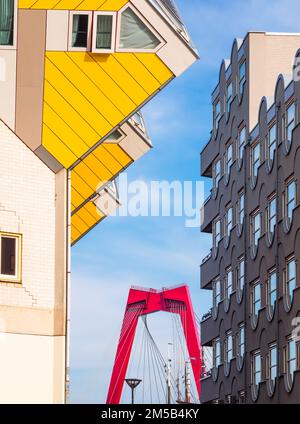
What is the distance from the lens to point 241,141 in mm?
59250

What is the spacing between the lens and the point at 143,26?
31.5 m

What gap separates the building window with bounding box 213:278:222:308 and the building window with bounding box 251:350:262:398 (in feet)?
29.3

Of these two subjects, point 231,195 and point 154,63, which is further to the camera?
point 231,195

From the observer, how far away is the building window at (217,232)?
63.9m

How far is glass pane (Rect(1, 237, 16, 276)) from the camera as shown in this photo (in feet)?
93.4

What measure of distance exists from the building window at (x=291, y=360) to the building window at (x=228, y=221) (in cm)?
1312

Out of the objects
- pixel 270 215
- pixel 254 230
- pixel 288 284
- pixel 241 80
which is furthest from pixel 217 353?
pixel 288 284

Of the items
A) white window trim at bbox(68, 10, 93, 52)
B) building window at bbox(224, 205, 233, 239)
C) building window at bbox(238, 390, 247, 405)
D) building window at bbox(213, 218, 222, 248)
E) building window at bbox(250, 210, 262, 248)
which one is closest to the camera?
white window trim at bbox(68, 10, 93, 52)

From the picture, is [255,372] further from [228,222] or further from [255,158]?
[228,222]

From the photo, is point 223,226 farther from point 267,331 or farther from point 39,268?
point 39,268

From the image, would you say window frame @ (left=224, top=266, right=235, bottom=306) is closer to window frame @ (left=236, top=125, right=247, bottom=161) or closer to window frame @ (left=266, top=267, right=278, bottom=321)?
window frame @ (left=236, top=125, right=247, bottom=161)

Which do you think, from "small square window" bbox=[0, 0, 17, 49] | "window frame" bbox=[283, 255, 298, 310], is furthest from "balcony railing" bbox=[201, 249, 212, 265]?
"small square window" bbox=[0, 0, 17, 49]
